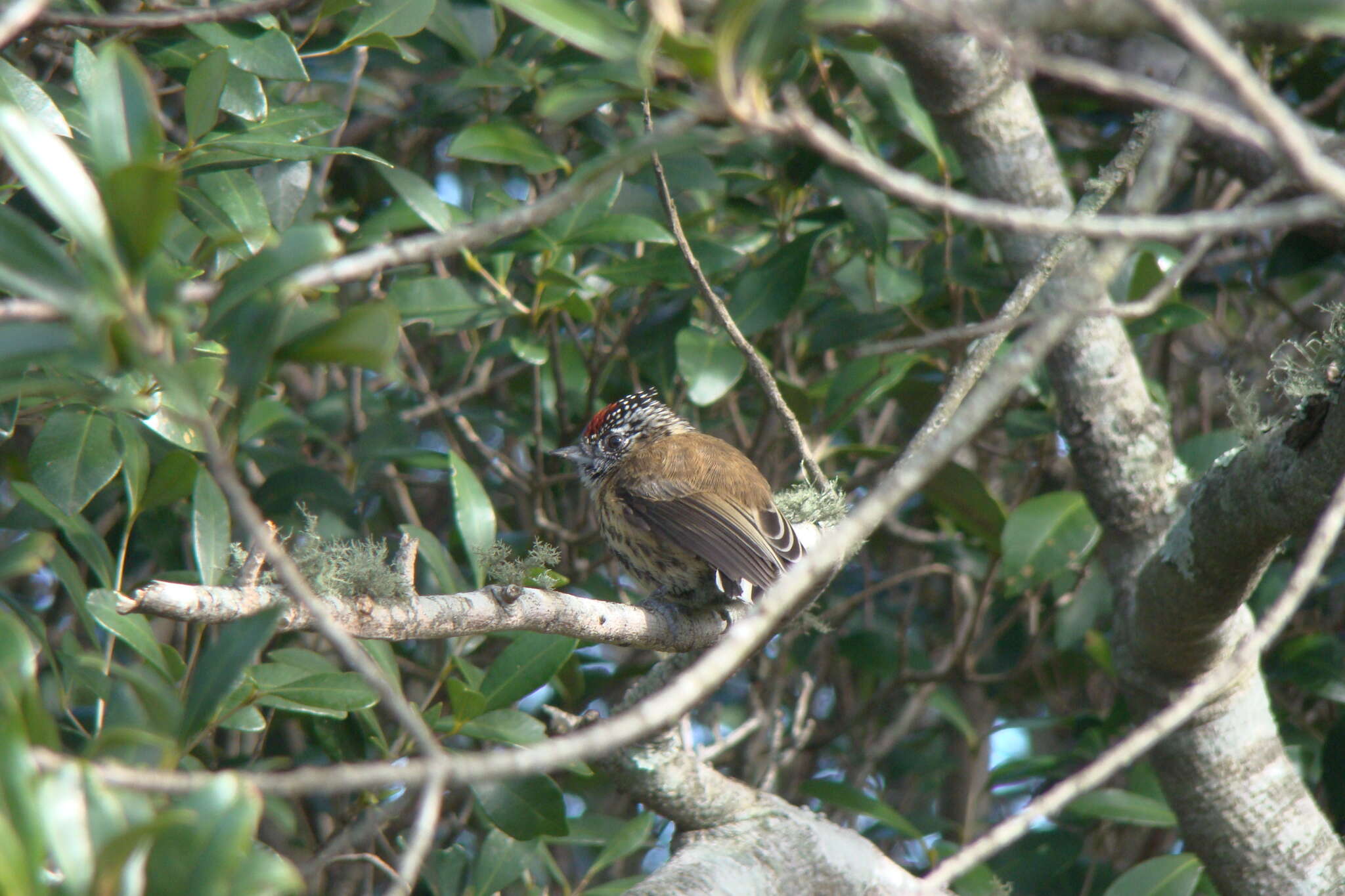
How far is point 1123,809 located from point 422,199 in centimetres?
311

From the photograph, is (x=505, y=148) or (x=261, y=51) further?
(x=505, y=148)

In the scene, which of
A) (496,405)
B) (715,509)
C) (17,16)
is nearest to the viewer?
(17,16)

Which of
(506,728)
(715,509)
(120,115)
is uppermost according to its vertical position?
(120,115)

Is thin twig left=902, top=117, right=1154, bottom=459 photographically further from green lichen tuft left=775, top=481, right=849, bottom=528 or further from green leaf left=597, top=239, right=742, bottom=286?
green leaf left=597, top=239, right=742, bottom=286

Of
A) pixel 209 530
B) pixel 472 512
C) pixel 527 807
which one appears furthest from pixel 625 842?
pixel 209 530

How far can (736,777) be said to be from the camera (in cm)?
499

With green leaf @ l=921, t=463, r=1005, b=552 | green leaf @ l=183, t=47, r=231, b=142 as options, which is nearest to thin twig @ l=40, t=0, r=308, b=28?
green leaf @ l=183, t=47, r=231, b=142

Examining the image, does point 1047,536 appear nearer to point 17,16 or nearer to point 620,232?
point 620,232

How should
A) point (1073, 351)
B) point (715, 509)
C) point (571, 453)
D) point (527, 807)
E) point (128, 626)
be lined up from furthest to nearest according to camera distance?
point (571, 453) → point (715, 509) → point (1073, 351) → point (527, 807) → point (128, 626)

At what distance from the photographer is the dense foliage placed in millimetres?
1444

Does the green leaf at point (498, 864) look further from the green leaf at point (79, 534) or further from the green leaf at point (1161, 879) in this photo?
the green leaf at point (1161, 879)

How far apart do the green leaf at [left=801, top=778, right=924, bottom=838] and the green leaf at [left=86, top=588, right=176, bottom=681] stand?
2.32 meters

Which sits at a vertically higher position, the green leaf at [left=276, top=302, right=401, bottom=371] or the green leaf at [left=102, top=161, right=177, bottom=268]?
the green leaf at [left=102, top=161, right=177, bottom=268]

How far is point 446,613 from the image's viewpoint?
97.3 inches
